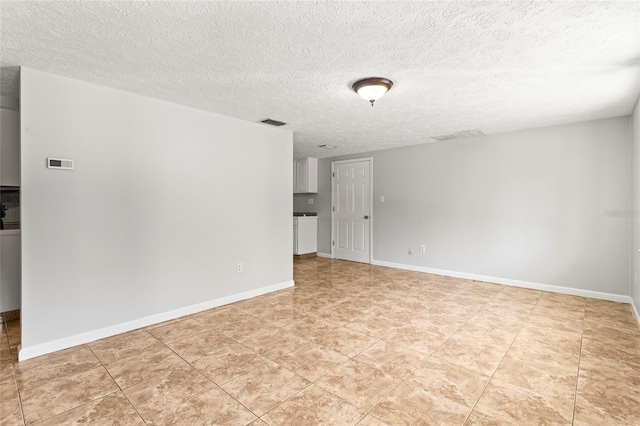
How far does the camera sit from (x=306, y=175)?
687 centimetres

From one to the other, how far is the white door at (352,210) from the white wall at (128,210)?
8.81ft

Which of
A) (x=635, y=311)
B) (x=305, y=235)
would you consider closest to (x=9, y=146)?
(x=305, y=235)

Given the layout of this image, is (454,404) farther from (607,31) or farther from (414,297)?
(607,31)

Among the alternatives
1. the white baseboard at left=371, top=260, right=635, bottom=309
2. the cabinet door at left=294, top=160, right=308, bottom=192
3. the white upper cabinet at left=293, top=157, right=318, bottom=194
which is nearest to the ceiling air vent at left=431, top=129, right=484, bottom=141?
the white baseboard at left=371, top=260, right=635, bottom=309

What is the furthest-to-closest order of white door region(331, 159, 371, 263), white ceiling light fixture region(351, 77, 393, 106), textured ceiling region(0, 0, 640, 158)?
1. white door region(331, 159, 371, 263)
2. white ceiling light fixture region(351, 77, 393, 106)
3. textured ceiling region(0, 0, 640, 158)

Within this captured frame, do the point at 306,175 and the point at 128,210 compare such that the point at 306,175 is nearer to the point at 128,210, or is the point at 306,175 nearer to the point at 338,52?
the point at 128,210

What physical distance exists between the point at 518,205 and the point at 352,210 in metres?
3.03

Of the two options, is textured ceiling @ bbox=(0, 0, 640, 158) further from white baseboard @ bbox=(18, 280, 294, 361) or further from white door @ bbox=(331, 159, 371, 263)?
white door @ bbox=(331, 159, 371, 263)

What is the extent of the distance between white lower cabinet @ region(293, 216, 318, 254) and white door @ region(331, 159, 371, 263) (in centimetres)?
50

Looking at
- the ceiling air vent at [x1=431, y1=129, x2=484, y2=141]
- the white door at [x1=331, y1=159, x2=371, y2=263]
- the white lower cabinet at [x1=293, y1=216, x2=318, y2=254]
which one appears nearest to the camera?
the ceiling air vent at [x1=431, y1=129, x2=484, y2=141]

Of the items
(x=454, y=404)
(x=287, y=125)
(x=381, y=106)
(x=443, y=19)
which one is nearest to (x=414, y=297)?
(x=454, y=404)

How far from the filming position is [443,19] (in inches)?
69.7

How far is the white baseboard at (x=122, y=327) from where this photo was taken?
2432 millimetres

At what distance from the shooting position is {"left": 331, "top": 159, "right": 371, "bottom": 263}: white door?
245 inches
